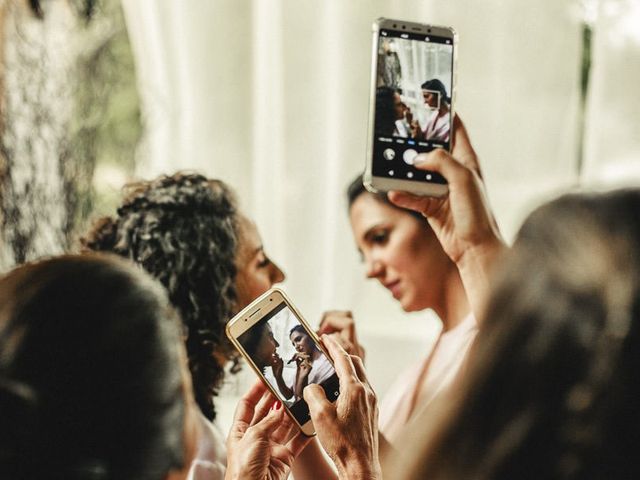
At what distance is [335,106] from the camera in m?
1.09

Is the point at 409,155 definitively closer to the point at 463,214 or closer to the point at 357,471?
the point at 463,214

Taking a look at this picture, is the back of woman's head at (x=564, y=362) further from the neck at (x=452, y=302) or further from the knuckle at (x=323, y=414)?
the neck at (x=452, y=302)

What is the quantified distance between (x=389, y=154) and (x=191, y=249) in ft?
1.00

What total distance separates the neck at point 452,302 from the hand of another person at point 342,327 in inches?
4.6

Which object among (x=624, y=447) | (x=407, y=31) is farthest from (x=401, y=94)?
(x=624, y=447)

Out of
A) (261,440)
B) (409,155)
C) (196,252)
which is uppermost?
(409,155)

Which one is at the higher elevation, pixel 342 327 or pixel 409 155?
pixel 409 155

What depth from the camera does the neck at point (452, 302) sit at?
99cm

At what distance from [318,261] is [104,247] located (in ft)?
1.02

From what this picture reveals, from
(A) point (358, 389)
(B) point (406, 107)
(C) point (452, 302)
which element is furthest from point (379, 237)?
(A) point (358, 389)

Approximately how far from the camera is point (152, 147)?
1252 mm

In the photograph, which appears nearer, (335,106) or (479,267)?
(479,267)

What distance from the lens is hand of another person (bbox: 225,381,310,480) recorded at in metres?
0.75

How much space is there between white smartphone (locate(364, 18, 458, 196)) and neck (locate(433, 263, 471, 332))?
172mm
